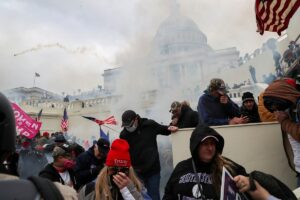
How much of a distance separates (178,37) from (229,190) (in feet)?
193

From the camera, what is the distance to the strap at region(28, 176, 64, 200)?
1134 millimetres

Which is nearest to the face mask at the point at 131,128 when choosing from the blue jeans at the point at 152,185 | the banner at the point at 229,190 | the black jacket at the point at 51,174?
the blue jeans at the point at 152,185

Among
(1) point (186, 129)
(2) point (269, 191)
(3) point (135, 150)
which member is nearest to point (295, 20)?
(1) point (186, 129)

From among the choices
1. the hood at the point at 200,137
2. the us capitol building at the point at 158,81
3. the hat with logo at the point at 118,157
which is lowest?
the hat with logo at the point at 118,157

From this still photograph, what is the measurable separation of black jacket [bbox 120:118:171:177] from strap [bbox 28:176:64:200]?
308 cm

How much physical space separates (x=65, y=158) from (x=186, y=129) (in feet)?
5.14

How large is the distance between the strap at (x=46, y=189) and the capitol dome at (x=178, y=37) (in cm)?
5084

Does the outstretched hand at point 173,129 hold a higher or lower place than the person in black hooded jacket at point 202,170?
higher

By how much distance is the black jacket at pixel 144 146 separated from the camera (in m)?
4.26

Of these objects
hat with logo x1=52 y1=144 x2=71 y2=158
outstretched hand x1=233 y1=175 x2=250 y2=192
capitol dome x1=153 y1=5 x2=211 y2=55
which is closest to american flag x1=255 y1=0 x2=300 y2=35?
hat with logo x1=52 y1=144 x2=71 y2=158

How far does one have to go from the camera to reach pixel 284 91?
9.76 feet

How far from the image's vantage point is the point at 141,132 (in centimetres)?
436

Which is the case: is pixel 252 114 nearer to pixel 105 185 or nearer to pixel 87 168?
pixel 87 168

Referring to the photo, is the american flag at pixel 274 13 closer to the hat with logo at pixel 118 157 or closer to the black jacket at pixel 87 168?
the black jacket at pixel 87 168
